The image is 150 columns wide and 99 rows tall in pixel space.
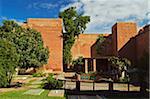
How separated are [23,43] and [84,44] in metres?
24.0

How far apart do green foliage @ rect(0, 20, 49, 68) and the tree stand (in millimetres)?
19091

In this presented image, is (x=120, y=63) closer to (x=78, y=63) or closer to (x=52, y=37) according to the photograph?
(x=78, y=63)

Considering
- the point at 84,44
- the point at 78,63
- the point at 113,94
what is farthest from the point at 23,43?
the point at 84,44

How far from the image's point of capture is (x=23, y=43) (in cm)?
2111

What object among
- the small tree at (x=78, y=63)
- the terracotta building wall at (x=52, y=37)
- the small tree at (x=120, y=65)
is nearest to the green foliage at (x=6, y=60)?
the small tree at (x=120, y=65)

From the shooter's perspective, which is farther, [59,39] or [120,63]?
[59,39]

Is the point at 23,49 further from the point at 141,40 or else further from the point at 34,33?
the point at 141,40

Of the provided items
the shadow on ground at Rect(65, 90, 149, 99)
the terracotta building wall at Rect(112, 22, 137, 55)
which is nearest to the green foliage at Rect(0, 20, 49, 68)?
the shadow on ground at Rect(65, 90, 149, 99)

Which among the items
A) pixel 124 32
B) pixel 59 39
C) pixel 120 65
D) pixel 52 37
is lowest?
pixel 120 65

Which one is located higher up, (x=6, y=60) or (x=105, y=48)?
(x=105, y=48)

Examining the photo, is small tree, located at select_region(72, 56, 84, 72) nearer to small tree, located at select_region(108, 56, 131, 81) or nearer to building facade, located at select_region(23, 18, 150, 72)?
building facade, located at select_region(23, 18, 150, 72)

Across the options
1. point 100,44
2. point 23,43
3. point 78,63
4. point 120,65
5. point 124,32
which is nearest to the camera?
point 23,43

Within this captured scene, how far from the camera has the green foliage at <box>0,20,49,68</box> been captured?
21.0 metres

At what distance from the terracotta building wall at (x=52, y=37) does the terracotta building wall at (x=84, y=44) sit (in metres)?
5.16
